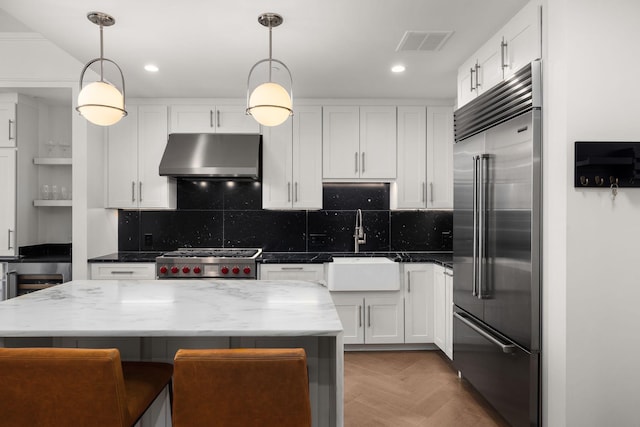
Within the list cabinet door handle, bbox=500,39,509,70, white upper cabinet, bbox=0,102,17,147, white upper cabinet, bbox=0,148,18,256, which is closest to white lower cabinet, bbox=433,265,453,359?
cabinet door handle, bbox=500,39,509,70

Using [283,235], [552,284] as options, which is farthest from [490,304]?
[283,235]

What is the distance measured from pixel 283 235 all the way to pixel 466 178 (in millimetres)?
2159

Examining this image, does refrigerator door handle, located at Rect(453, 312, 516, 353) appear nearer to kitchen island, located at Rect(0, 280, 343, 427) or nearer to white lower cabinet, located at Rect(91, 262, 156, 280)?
kitchen island, located at Rect(0, 280, 343, 427)

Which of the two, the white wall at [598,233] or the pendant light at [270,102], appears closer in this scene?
the white wall at [598,233]

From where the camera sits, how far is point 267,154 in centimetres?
420

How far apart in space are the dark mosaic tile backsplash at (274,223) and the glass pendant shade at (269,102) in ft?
7.46

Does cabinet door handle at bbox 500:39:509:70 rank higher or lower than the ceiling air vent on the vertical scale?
lower

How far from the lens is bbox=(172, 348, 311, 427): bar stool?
1.26 metres

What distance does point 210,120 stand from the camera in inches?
165

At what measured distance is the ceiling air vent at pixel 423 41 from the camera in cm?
270

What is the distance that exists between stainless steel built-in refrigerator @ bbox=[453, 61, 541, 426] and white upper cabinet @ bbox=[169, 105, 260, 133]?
2.13m

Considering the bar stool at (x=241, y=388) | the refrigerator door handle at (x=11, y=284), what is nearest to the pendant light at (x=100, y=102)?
the bar stool at (x=241, y=388)

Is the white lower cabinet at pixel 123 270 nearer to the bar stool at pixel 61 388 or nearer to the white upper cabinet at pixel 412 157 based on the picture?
the white upper cabinet at pixel 412 157

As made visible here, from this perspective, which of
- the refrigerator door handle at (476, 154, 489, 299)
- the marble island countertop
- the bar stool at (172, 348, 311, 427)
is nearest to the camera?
the bar stool at (172, 348, 311, 427)
